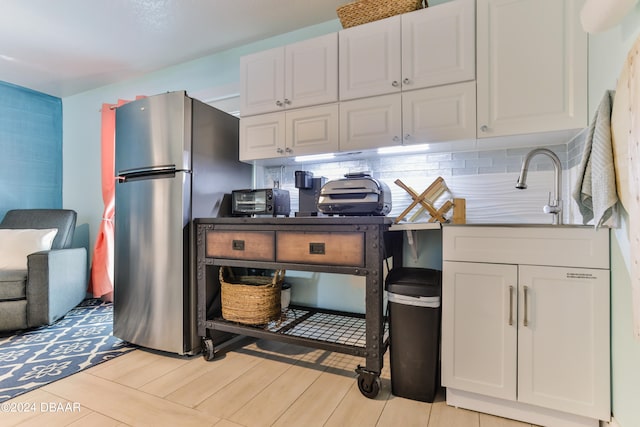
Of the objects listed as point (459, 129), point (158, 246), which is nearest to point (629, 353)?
point (459, 129)

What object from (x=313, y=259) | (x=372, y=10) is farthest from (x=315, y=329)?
(x=372, y=10)

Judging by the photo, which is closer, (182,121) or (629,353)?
(629,353)

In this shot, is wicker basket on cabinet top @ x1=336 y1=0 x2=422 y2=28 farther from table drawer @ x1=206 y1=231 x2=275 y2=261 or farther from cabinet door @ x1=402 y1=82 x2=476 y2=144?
table drawer @ x1=206 y1=231 x2=275 y2=261

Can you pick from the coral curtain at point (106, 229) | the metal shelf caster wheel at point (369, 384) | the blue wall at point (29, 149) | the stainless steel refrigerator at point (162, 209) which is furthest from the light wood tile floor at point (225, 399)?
the blue wall at point (29, 149)

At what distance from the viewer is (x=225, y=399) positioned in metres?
1.50

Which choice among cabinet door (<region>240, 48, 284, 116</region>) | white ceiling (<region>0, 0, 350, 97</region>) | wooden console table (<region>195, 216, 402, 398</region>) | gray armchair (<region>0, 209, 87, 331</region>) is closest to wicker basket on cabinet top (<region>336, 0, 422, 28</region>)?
white ceiling (<region>0, 0, 350, 97</region>)

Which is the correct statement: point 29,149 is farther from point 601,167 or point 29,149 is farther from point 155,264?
point 601,167

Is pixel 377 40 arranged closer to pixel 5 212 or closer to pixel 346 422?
pixel 346 422

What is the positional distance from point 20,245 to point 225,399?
95.8 inches

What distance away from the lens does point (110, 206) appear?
3.24 m

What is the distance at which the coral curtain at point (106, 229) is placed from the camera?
3.19 metres

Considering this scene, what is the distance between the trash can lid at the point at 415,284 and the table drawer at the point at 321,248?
0.20m

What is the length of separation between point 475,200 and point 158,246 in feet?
6.56

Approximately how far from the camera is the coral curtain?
10.5 feet
